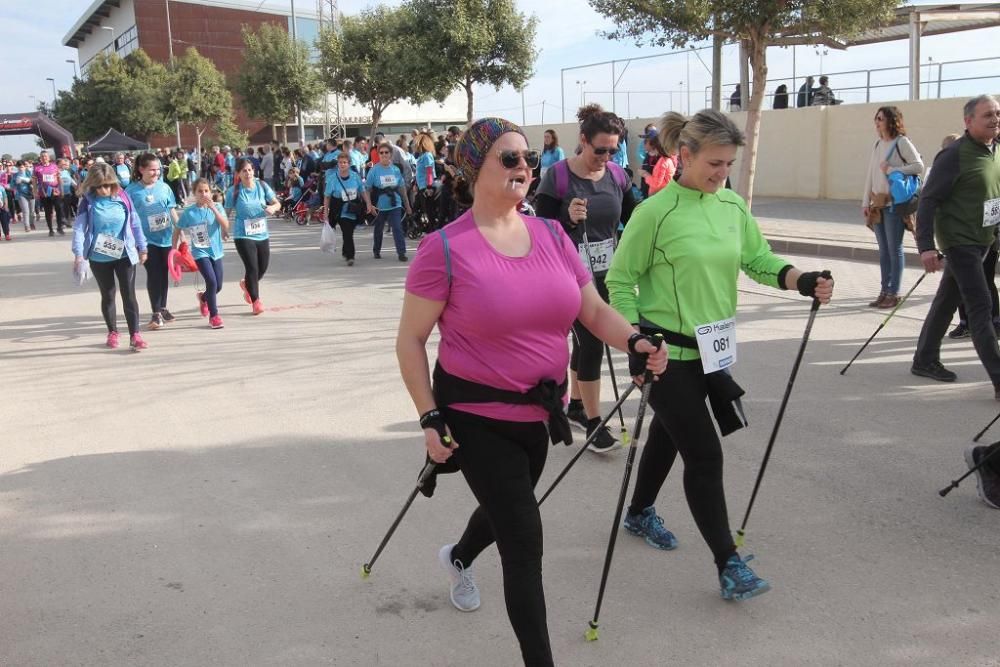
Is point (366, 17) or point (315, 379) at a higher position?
point (366, 17)

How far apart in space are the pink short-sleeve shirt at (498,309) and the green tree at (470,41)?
26.5 metres

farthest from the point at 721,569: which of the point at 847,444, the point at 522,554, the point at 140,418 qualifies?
the point at 140,418

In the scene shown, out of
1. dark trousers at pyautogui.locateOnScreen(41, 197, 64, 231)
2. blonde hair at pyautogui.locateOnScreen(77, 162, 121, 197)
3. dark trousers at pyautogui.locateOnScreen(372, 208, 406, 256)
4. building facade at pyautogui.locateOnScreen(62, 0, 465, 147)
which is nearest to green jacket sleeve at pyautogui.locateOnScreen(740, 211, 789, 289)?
blonde hair at pyautogui.locateOnScreen(77, 162, 121, 197)

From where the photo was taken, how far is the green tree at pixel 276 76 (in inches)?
1844

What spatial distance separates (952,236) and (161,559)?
16.5 ft

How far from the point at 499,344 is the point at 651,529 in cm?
172

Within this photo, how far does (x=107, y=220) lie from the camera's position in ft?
27.9

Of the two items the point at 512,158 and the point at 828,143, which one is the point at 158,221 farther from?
the point at 828,143

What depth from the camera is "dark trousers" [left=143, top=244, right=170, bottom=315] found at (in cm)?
985

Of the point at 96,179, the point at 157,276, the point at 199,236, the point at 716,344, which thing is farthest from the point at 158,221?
the point at 716,344

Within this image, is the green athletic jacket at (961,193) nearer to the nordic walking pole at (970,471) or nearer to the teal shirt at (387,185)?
the nordic walking pole at (970,471)

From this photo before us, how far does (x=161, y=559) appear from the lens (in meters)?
4.22

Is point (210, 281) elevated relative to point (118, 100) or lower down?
lower down

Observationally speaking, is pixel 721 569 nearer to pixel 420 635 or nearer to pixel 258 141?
pixel 420 635
